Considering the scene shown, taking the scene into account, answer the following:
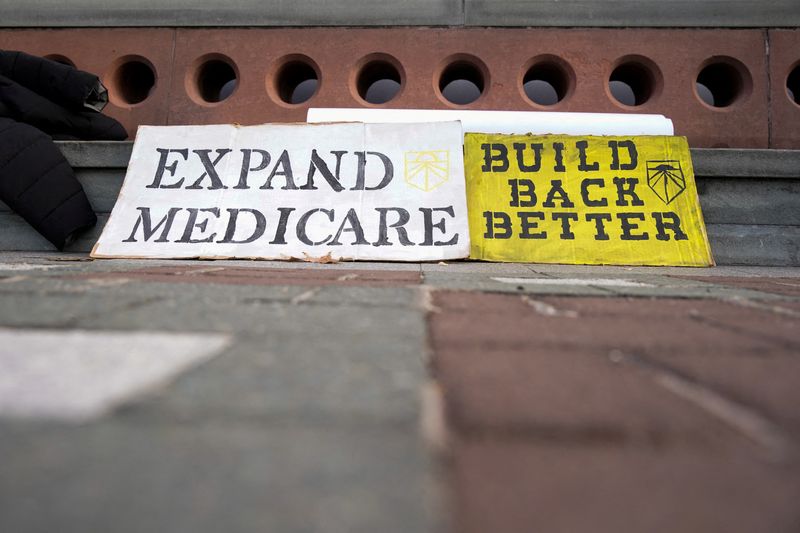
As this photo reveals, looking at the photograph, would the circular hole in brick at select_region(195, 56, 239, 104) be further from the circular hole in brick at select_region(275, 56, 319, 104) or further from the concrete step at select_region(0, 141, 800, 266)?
the concrete step at select_region(0, 141, 800, 266)

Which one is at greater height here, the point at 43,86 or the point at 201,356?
the point at 43,86

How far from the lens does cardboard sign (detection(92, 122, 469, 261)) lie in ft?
7.72

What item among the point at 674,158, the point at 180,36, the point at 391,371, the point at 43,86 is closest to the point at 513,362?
the point at 391,371

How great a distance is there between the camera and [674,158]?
2.63 metres

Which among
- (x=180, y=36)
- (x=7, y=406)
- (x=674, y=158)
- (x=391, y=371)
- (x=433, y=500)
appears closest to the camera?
(x=433, y=500)

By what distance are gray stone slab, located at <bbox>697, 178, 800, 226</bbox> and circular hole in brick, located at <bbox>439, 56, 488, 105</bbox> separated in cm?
227

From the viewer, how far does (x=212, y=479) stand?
323mm

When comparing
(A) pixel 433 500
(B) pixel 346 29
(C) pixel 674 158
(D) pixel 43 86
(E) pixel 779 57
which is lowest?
(A) pixel 433 500

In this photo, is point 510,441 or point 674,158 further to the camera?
point 674,158

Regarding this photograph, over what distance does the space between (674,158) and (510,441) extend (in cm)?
290

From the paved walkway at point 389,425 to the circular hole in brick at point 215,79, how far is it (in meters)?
4.17

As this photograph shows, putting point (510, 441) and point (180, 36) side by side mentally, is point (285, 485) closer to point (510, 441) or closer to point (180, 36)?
point (510, 441)

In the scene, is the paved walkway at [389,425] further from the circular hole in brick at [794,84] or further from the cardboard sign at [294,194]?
the circular hole in brick at [794,84]

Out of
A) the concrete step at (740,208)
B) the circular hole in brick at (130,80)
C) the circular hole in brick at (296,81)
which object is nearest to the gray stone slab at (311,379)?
the concrete step at (740,208)
